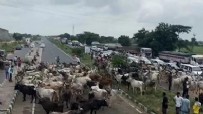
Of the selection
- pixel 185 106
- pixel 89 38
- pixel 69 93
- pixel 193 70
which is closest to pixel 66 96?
pixel 69 93

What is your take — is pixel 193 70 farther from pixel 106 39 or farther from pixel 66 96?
pixel 106 39

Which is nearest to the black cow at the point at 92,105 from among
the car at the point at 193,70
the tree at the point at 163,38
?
the car at the point at 193,70

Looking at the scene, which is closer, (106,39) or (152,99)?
(152,99)

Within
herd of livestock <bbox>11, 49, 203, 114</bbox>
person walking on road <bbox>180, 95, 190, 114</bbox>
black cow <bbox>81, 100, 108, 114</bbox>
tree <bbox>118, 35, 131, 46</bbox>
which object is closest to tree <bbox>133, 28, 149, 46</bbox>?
tree <bbox>118, 35, 131, 46</bbox>

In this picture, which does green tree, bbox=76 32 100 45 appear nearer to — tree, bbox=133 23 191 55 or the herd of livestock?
tree, bbox=133 23 191 55

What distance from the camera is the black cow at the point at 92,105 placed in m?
20.2

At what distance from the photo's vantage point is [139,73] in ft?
112

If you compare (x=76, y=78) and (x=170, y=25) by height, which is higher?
(x=170, y=25)

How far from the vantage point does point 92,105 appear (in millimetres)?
20719

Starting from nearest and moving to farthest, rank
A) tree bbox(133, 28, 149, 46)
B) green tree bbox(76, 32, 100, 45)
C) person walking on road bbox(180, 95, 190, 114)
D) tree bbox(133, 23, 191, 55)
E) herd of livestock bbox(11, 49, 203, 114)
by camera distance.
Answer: person walking on road bbox(180, 95, 190, 114) → herd of livestock bbox(11, 49, 203, 114) → tree bbox(133, 23, 191, 55) → tree bbox(133, 28, 149, 46) → green tree bbox(76, 32, 100, 45)

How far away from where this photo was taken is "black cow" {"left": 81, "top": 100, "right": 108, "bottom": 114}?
20.2m

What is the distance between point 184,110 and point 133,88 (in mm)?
10736

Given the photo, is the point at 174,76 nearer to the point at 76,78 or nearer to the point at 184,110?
the point at 76,78

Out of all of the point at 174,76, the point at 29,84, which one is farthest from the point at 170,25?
the point at 29,84
